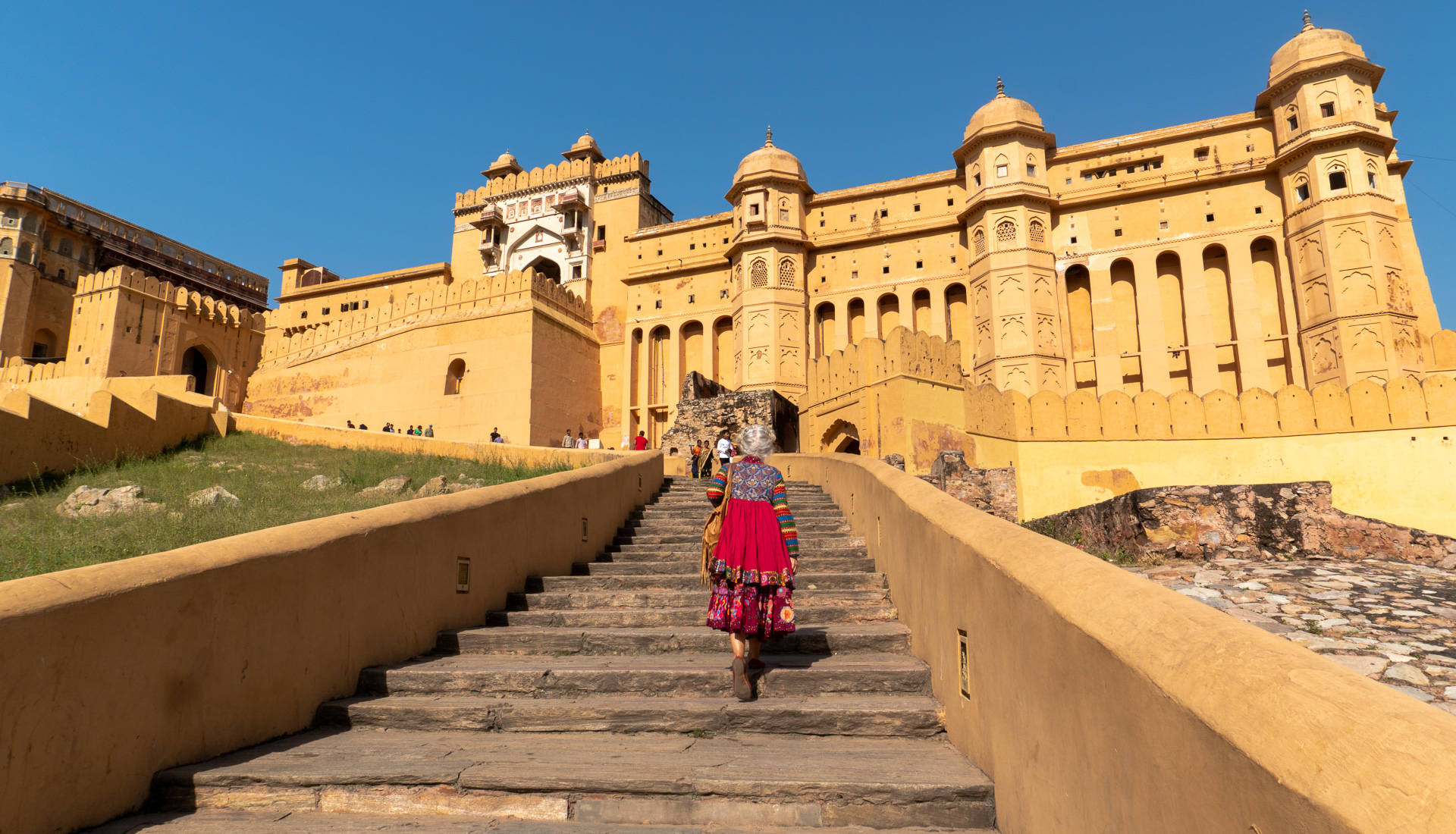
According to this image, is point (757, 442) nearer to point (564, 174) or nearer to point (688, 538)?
point (688, 538)

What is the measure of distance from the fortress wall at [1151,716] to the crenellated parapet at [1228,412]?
12.5m

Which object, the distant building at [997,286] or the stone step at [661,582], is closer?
the stone step at [661,582]

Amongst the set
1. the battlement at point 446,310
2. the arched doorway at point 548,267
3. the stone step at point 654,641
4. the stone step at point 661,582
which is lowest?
the stone step at point 654,641

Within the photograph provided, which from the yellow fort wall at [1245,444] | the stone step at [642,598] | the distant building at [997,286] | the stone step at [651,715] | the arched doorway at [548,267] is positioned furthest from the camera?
the arched doorway at [548,267]

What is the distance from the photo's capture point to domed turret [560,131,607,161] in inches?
1515

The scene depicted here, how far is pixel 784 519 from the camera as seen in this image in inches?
180

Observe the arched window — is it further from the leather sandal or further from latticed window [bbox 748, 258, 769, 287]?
the leather sandal

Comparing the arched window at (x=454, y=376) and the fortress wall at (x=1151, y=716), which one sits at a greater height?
the arched window at (x=454, y=376)

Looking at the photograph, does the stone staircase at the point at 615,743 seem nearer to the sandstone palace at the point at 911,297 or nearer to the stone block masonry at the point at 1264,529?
the stone block masonry at the point at 1264,529

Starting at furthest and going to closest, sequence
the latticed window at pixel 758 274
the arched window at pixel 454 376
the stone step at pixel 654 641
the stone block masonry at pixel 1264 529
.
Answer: the latticed window at pixel 758 274, the arched window at pixel 454 376, the stone block masonry at pixel 1264 529, the stone step at pixel 654 641

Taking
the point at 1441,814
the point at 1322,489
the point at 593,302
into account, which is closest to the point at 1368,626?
the point at 1322,489

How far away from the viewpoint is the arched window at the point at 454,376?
97.5 feet

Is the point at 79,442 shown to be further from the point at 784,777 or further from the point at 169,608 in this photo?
the point at 784,777

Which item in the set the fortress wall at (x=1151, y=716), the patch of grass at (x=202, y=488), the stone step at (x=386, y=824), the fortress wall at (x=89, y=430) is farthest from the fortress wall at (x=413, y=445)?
the fortress wall at (x=1151, y=716)
